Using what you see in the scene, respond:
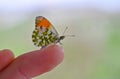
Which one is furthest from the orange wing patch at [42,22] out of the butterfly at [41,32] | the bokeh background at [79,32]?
the bokeh background at [79,32]

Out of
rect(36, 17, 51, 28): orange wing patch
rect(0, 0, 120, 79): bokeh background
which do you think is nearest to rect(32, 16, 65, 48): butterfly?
rect(36, 17, 51, 28): orange wing patch

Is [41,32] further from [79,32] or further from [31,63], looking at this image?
[79,32]

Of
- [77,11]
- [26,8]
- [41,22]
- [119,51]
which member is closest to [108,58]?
[119,51]

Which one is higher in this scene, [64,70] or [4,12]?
[4,12]

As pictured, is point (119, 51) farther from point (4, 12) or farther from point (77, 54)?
point (4, 12)

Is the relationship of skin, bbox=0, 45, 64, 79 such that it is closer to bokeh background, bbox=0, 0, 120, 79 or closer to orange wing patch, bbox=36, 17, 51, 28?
orange wing patch, bbox=36, 17, 51, 28

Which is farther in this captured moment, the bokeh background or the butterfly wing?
the bokeh background

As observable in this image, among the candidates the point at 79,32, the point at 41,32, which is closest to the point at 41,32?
the point at 41,32
